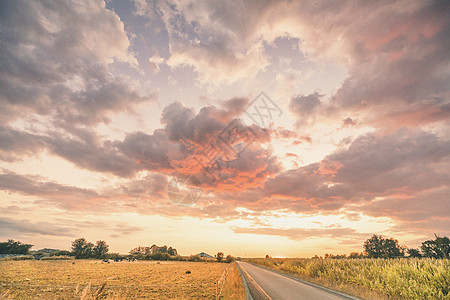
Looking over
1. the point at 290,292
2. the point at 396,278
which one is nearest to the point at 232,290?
the point at 290,292

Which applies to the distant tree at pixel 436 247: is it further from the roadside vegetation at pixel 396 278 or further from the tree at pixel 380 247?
the roadside vegetation at pixel 396 278

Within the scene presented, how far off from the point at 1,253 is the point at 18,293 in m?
148

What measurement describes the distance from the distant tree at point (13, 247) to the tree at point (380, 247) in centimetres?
18753

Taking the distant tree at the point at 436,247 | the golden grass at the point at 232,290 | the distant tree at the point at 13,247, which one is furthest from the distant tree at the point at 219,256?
the golden grass at the point at 232,290

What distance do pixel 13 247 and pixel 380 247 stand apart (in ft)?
641

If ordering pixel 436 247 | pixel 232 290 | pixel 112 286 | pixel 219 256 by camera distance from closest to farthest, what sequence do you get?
pixel 232 290 < pixel 112 286 < pixel 436 247 < pixel 219 256

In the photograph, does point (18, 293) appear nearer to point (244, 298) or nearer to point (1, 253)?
point (244, 298)

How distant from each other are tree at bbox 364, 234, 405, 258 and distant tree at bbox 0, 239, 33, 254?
187526 millimetres

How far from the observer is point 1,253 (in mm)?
113750

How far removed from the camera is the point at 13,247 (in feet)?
394

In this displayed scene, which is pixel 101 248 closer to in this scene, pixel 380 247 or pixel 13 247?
pixel 13 247

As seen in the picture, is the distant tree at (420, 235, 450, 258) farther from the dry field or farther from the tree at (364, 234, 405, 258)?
the dry field

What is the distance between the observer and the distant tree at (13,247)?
116 m

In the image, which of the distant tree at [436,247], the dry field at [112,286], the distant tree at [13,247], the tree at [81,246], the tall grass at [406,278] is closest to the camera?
the tall grass at [406,278]
